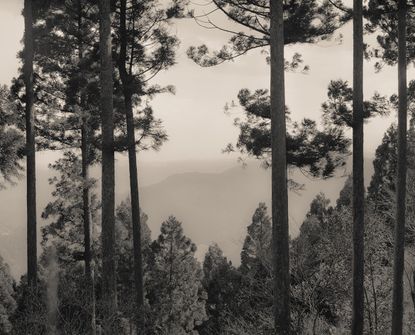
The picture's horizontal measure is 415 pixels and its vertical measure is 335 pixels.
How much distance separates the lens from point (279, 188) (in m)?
8.63

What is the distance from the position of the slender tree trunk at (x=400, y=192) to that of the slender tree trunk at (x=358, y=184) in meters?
1.54

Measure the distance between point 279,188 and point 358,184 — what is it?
255 centimetres

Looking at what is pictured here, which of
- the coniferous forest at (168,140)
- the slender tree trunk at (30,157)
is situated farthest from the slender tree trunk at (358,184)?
the slender tree trunk at (30,157)

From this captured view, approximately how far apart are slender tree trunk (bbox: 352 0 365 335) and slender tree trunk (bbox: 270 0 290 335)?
2.35 meters

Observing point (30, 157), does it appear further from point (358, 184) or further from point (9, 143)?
point (358, 184)

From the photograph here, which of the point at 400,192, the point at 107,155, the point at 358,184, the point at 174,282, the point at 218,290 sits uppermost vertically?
the point at 107,155

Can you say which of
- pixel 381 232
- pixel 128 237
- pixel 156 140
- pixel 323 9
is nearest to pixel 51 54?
pixel 156 140

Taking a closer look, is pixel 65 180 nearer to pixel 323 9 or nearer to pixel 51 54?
pixel 51 54

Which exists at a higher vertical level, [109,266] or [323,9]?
[323,9]

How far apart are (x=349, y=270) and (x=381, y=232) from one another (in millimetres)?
3540

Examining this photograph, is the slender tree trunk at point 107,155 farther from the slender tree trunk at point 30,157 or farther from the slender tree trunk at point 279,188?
the slender tree trunk at point 279,188

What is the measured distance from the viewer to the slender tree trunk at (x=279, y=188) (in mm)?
8497

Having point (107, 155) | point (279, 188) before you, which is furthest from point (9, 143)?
point (279, 188)

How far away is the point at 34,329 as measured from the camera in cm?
859
